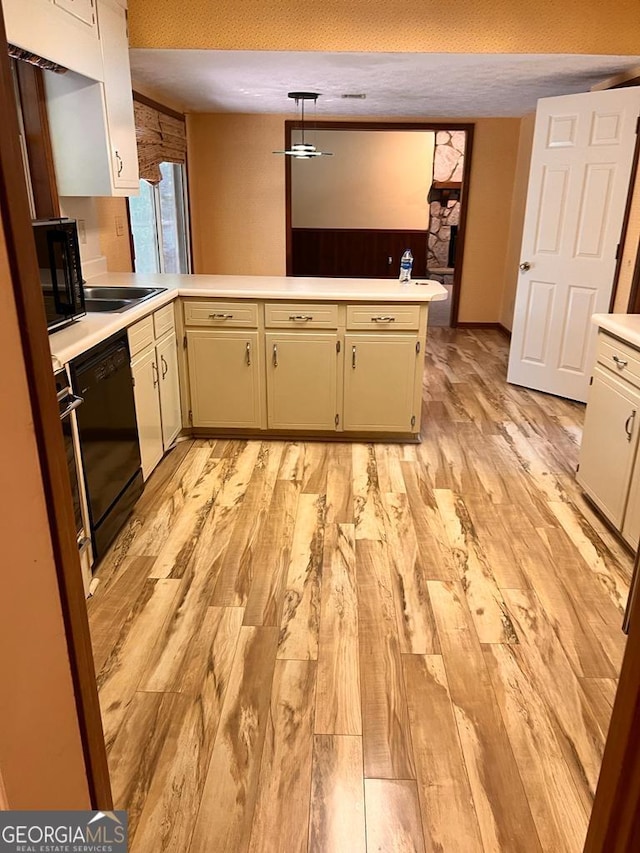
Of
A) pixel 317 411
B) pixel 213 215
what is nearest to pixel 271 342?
pixel 317 411

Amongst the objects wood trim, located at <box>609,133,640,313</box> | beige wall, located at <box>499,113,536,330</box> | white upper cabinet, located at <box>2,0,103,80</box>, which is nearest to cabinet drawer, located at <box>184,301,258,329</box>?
white upper cabinet, located at <box>2,0,103,80</box>

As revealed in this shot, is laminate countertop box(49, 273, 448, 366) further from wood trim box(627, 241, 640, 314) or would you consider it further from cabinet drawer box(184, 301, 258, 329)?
wood trim box(627, 241, 640, 314)

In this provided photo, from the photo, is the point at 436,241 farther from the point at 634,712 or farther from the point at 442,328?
the point at 634,712

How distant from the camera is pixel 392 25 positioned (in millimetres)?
3525

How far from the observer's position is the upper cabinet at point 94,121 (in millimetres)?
3020

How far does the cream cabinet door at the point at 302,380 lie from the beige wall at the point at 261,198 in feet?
10.9

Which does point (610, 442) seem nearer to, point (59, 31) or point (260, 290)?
point (260, 290)

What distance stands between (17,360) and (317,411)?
9.68ft

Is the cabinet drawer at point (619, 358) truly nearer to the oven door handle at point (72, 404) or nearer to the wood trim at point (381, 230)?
the oven door handle at point (72, 404)

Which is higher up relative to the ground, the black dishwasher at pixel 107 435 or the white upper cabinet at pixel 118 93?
the white upper cabinet at pixel 118 93

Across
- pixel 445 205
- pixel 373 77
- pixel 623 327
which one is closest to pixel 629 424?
pixel 623 327

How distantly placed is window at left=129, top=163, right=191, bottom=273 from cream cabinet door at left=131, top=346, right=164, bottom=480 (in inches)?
74.8

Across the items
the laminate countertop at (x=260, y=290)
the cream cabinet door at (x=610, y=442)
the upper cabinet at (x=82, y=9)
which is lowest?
the cream cabinet door at (x=610, y=442)

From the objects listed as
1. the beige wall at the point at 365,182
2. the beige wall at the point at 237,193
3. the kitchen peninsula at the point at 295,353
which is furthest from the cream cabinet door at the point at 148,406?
the beige wall at the point at 365,182
